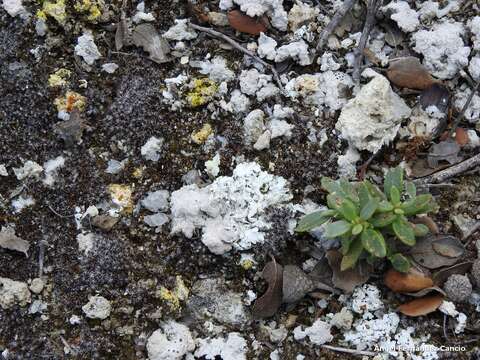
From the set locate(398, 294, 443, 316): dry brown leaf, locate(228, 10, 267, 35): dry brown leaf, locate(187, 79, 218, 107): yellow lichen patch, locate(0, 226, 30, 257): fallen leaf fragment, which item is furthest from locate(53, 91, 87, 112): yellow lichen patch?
locate(398, 294, 443, 316): dry brown leaf

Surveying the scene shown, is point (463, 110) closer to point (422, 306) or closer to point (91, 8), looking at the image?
point (422, 306)

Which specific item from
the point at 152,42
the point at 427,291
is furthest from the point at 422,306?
the point at 152,42

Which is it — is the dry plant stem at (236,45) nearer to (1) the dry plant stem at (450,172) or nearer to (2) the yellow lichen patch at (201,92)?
(2) the yellow lichen patch at (201,92)

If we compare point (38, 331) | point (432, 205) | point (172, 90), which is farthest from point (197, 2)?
point (38, 331)

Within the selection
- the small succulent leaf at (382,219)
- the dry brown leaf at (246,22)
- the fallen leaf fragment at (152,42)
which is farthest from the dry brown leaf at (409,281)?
the fallen leaf fragment at (152,42)

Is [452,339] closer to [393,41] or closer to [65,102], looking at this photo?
[393,41]

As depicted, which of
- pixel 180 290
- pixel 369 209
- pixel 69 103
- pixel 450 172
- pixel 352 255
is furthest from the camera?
pixel 69 103
